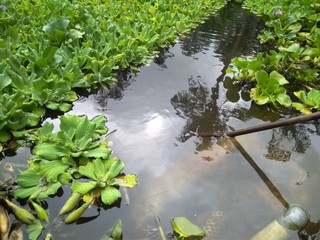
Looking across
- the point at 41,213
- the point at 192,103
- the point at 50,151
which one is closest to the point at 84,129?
the point at 50,151

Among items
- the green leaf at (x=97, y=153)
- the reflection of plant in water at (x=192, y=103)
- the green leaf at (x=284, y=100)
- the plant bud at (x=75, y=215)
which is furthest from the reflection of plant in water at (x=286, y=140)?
the plant bud at (x=75, y=215)

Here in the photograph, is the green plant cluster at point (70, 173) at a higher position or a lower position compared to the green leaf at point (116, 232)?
higher

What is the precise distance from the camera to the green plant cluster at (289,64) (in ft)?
12.0

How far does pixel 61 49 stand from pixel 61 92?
0.90 meters

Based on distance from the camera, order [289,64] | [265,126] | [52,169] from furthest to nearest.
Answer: [289,64]
[265,126]
[52,169]

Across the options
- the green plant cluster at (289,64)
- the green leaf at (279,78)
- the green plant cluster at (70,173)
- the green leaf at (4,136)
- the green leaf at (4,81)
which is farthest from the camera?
the green leaf at (279,78)

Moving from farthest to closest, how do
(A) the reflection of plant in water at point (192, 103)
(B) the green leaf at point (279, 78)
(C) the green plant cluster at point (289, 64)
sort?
(B) the green leaf at point (279, 78)
(C) the green plant cluster at point (289, 64)
(A) the reflection of plant in water at point (192, 103)

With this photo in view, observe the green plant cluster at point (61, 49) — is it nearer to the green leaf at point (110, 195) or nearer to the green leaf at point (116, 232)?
the green leaf at point (110, 195)

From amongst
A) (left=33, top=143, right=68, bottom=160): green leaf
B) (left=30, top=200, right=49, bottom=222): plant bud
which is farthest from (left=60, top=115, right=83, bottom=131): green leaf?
(left=30, top=200, right=49, bottom=222): plant bud

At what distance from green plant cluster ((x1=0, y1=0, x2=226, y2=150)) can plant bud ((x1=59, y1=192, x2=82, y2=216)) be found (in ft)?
2.76

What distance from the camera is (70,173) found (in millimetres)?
2385

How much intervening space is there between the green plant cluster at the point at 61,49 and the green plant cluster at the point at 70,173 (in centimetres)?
37

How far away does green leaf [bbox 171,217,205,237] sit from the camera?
2080mm

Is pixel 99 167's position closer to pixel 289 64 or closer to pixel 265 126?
pixel 265 126
